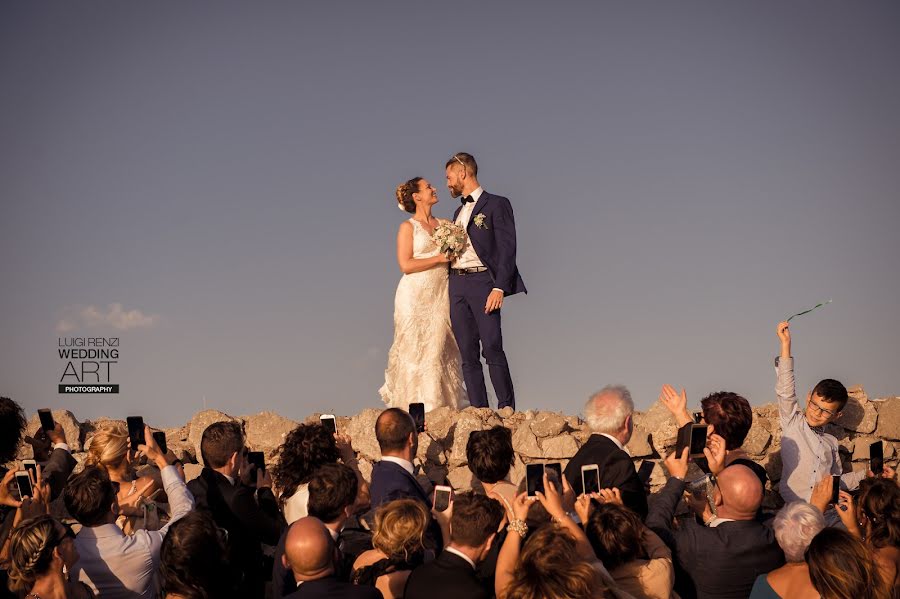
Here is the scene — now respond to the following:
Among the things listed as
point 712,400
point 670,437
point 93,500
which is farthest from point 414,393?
point 93,500

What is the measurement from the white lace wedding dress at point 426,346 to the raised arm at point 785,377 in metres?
4.79

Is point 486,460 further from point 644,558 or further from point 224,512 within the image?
point 224,512

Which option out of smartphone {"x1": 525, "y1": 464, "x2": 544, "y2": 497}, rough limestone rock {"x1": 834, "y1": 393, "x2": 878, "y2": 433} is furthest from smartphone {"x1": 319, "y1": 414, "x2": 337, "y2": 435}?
rough limestone rock {"x1": 834, "y1": 393, "x2": 878, "y2": 433}

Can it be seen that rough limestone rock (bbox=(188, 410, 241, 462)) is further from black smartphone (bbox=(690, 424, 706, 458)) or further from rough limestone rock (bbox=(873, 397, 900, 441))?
rough limestone rock (bbox=(873, 397, 900, 441))

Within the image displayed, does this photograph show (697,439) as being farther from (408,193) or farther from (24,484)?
(408,193)

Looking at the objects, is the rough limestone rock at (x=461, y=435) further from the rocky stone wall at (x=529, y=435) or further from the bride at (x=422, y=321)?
the bride at (x=422, y=321)

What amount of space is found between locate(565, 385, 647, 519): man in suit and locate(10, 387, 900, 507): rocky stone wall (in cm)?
249

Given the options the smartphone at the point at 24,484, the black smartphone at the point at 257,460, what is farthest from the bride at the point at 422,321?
the smartphone at the point at 24,484

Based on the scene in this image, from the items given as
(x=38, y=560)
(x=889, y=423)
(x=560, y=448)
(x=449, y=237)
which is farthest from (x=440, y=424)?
(x=38, y=560)

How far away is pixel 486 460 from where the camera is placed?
609 cm

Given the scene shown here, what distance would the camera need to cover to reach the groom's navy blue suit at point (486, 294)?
36.7 ft

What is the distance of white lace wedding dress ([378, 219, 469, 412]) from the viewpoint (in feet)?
38.3

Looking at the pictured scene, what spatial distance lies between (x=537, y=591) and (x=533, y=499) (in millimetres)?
881

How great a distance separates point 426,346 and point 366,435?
95.5 inches
